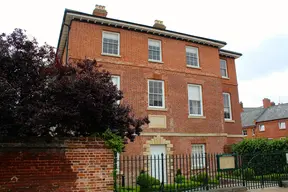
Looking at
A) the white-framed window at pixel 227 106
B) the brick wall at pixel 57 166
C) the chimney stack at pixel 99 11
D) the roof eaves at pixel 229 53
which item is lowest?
the brick wall at pixel 57 166

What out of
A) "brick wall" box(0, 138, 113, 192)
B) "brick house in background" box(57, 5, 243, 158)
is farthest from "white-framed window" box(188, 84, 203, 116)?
"brick wall" box(0, 138, 113, 192)

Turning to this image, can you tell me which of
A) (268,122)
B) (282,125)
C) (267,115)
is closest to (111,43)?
(282,125)

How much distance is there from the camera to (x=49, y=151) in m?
6.99

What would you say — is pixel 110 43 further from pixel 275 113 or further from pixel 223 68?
pixel 275 113

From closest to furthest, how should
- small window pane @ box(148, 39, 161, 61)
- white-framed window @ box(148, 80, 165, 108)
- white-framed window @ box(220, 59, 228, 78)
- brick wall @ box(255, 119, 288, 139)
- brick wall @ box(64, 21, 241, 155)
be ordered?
1. brick wall @ box(64, 21, 241, 155)
2. white-framed window @ box(148, 80, 165, 108)
3. small window pane @ box(148, 39, 161, 61)
4. white-framed window @ box(220, 59, 228, 78)
5. brick wall @ box(255, 119, 288, 139)

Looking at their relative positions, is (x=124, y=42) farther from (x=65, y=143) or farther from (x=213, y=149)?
(x=65, y=143)

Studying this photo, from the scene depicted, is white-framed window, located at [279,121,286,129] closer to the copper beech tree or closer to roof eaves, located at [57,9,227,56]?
roof eaves, located at [57,9,227,56]

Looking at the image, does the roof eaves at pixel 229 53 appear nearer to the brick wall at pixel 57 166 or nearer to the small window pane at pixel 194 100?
the small window pane at pixel 194 100

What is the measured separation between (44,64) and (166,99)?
34.9 feet

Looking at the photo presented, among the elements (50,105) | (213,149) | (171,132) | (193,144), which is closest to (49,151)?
(50,105)

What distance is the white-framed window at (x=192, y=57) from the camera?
63.6 feet

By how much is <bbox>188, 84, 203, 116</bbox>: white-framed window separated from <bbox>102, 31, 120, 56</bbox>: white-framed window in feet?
19.7

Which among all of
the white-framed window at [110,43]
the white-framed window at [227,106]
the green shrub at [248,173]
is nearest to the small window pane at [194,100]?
the white-framed window at [227,106]

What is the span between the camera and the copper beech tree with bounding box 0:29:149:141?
671 centimetres
